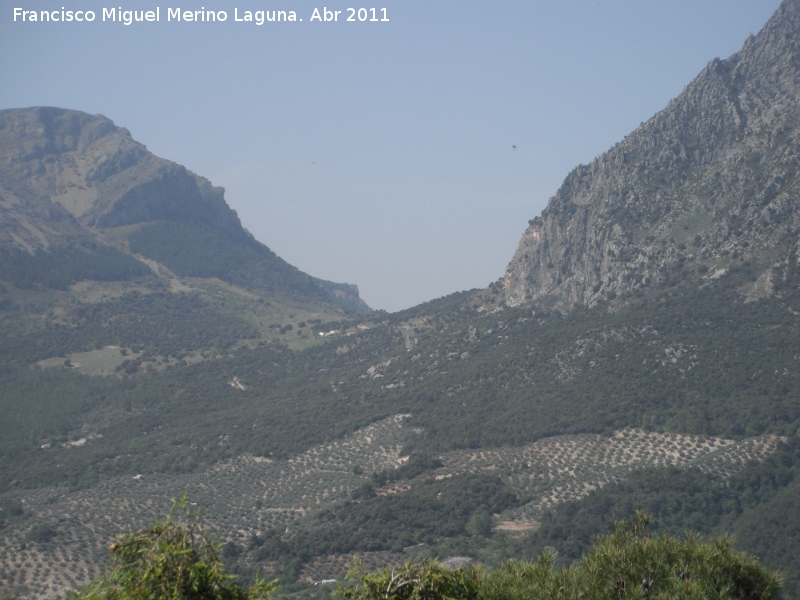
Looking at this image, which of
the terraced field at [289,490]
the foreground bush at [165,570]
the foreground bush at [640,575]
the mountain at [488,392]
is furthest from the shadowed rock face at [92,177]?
the foreground bush at [165,570]

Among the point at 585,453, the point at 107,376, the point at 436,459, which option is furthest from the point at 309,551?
the point at 107,376

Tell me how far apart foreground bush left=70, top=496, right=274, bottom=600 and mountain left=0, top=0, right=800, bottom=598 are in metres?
21.2

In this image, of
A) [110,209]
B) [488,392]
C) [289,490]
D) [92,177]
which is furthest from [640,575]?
[92,177]

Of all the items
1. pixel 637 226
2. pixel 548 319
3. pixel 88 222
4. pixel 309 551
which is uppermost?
pixel 88 222

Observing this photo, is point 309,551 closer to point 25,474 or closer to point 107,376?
point 25,474

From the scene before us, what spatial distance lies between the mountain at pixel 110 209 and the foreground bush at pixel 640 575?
127 metres

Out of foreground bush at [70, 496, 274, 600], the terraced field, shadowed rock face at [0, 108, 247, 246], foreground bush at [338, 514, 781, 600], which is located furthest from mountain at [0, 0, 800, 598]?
shadowed rock face at [0, 108, 247, 246]

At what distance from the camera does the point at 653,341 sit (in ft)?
238

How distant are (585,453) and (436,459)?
1229 cm

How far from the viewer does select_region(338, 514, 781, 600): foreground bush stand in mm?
16047

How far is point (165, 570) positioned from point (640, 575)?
10.2m

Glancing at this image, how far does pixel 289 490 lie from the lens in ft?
205

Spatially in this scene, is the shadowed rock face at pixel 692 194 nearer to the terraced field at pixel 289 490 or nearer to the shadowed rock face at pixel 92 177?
the terraced field at pixel 289 490

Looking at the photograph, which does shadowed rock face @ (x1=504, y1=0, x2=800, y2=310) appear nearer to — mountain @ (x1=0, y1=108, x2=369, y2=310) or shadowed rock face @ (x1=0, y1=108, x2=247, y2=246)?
mountain @ (x1=0, y1=108, x2=369, y2=310)
